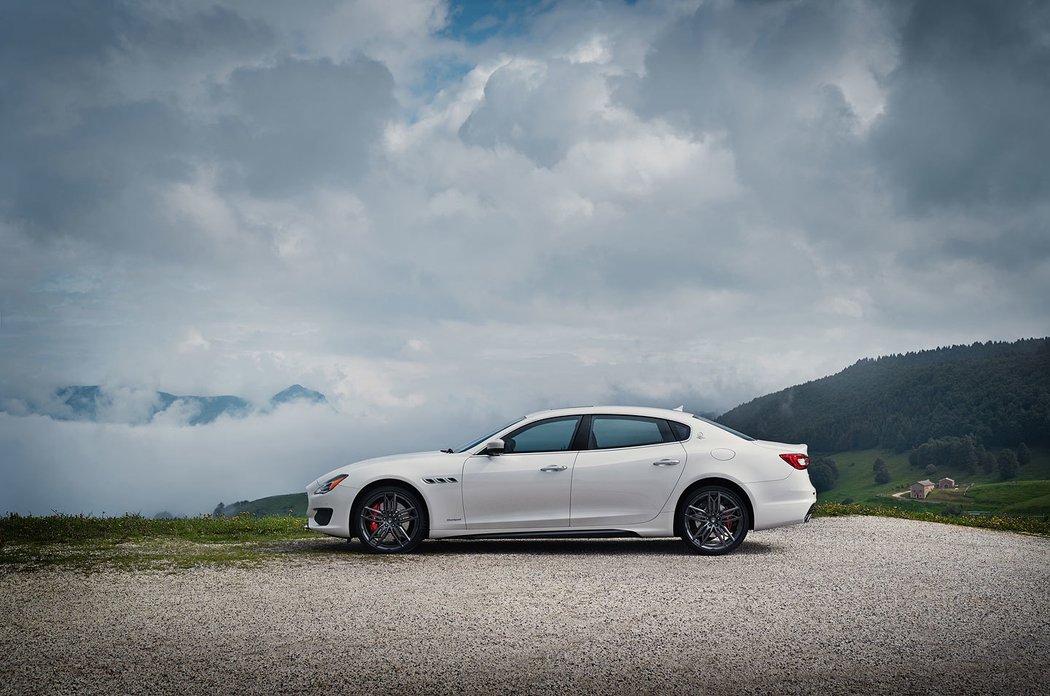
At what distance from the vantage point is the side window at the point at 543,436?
10.1 meters

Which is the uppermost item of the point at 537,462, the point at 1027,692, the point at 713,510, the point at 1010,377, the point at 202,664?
the point at 1010,377

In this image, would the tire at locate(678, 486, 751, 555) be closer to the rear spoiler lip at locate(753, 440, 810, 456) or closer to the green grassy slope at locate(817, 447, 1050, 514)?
the rear spoiler lip at locate(753, 440, 810, 456)

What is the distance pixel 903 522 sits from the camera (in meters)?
13.4

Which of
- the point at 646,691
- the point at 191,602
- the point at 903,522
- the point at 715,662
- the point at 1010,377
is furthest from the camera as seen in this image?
the point at 1010,377

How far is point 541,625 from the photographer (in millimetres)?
6508

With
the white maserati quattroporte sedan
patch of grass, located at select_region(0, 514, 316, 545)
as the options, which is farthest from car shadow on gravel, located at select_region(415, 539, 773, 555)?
patch of grass, located at select_region(0, 514, 316, 545)

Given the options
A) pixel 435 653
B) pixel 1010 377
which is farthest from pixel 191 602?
pixel 1010 377

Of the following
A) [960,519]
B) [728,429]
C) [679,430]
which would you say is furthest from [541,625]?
[960,519]

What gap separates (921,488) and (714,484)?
135322 millimetres

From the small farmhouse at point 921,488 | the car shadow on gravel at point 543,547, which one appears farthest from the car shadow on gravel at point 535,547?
the small farmhouse at point 921,488

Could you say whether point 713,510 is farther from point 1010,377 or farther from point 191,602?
point 1010,377

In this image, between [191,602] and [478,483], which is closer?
[191,602]

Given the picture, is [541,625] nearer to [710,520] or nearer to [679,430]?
[710,520]

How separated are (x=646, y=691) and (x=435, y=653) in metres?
1.46
